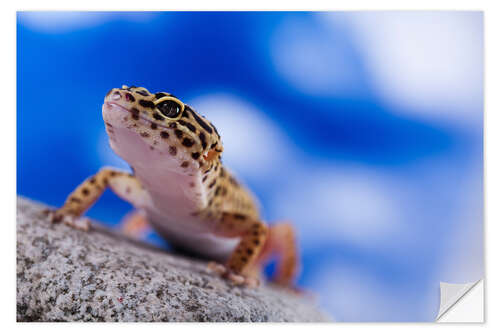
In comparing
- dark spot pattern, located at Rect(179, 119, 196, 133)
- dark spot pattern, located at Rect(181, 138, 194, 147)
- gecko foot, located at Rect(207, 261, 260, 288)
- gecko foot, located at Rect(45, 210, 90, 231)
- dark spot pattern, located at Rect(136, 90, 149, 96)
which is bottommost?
gecko foot, located at Rect(207, 261, 260, 288)

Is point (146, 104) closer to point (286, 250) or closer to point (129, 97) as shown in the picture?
point (129, 97)

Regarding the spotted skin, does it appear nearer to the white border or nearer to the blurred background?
the blurred background

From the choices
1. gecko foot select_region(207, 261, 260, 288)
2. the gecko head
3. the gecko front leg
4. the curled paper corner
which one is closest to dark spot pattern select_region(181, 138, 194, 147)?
the gecko head

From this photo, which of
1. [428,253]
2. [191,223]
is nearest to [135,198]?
[191,223]
